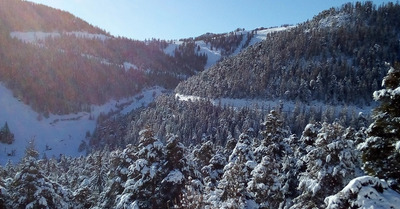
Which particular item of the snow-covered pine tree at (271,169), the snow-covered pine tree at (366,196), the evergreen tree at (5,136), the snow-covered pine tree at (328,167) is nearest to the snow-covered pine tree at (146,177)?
the snow-covered pine tree at (271,169)

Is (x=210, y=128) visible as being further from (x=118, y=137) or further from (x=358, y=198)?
(x=358, y=198)

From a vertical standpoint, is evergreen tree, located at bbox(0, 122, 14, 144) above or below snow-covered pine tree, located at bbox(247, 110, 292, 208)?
below

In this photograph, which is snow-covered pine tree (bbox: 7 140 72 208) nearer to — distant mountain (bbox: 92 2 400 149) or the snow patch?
the snow patch

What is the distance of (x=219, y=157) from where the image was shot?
30797 mm

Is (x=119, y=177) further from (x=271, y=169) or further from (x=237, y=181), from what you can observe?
(x=237, y=181)

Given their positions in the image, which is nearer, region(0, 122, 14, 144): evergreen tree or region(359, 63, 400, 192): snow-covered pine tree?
region(359, 63, 400, 192): snow-covered pine tree

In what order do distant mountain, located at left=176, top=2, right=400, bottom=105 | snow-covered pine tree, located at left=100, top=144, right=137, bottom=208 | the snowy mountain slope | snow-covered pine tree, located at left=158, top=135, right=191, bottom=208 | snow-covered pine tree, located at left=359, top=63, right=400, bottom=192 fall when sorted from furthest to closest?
1. distant mountain, located at left=176, top=2, right=400, bottom=105
2. the snowy mountain slope
3. snow-covered pine tree, located at left=100, top=144, right=137, bottom=208
4. snow-covered pine tree, located at left=158, top=135, right=191, bottom=208
5. snow-covered pine tree, located at left=359, top=63, right=400, bottom=192

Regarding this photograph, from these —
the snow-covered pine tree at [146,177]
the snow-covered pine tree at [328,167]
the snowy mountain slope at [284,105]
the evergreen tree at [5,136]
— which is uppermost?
the snow-covered pine tree at [328,167]

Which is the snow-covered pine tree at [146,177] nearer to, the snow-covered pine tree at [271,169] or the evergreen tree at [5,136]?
the snow-covered pine tree at [271,169]

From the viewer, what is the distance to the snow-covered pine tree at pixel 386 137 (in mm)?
11445

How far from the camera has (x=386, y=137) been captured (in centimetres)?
1189

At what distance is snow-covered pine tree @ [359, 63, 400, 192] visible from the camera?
1145 cm

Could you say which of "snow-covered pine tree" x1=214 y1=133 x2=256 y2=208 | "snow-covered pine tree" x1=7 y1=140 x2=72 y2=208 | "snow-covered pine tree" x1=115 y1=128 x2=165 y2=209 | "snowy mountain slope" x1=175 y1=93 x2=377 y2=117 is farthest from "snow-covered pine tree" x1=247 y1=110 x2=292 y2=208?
"snowy mountain slope" x1=175 y1=93 x2=377 y2=117

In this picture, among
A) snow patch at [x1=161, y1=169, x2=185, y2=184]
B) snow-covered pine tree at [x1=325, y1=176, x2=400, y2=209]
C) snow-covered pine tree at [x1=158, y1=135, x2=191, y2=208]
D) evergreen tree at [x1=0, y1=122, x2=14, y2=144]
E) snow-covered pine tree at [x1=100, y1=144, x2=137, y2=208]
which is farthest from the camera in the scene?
evergreen tree at [x1=0, y1=122, x2=14, y2=144]
